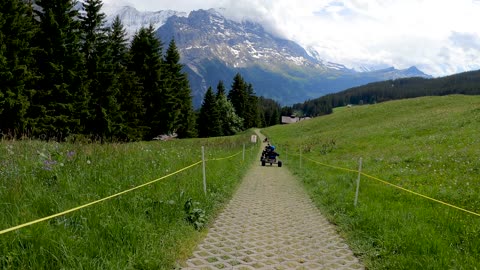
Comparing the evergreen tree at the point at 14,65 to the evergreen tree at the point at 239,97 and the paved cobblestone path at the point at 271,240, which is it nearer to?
the paved cobblestone path at the point at 271,240

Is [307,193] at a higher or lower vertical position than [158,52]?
lower

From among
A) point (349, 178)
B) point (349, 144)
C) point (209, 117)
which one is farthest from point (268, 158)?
point (209, 117)

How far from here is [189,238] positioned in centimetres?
601

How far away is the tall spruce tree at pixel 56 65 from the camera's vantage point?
2795 centimetres

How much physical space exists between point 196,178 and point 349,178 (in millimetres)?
6644

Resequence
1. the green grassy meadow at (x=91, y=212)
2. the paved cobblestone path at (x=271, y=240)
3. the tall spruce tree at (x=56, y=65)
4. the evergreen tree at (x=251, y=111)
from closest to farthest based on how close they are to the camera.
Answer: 1. the green grassy meadow at (x=91, y=212)
2. the paved cobblestone path at (x=271, y=240)
3. the tall spruce tree at (x=56, y=65)
4. the evergreen tree at (x=251, y=111)

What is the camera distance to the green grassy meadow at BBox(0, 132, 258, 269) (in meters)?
3.96

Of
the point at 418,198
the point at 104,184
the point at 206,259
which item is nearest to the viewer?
the point at 206,259

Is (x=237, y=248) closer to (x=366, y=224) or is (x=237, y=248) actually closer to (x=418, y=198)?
(x=366, y=224)

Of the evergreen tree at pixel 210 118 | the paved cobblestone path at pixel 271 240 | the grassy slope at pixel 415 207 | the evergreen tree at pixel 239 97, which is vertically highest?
the evergreen tree at pixel 239 97

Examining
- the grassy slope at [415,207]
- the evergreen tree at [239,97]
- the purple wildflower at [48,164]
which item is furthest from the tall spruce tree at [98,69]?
the evergreen tree at [239,97]

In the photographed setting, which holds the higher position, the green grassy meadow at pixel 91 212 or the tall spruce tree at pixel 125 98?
the tall spruce tree at pixel 125 98

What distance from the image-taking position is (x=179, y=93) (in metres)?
54.3

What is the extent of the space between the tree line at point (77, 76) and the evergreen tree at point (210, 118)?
1833 cm
